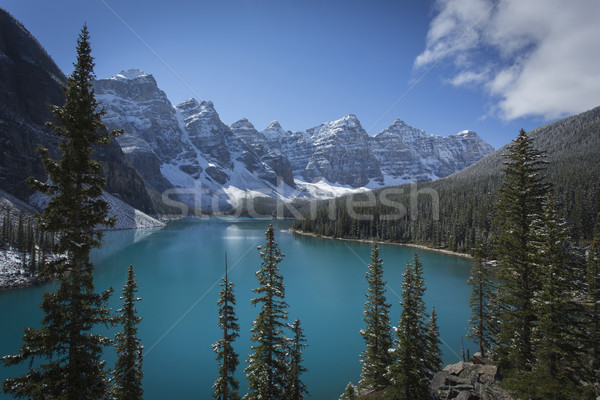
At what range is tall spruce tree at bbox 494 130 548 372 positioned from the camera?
1198 cm

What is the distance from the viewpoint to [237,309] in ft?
112

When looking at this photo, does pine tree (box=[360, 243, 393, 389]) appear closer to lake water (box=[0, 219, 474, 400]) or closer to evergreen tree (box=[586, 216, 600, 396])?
lake water (box=[0, 219, 474, 400])

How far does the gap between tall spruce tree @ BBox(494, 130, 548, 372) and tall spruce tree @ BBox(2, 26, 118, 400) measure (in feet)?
51.3

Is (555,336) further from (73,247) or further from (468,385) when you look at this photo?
(73,247)

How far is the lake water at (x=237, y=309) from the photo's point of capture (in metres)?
21.7

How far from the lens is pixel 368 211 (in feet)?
368

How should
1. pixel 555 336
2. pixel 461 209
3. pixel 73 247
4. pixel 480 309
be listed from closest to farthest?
pixel 73 247 < pixel 555 336 < pixel 480 309 < pixel 461 209

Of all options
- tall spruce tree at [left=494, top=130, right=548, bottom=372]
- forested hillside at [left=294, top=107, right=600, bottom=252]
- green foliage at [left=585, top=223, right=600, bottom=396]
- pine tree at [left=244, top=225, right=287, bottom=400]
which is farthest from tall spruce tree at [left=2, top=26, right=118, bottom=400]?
forested hillside at [left=294, top=107, right=600, bottom=252]

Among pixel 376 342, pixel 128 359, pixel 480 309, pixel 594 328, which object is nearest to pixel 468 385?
pixel 594 328

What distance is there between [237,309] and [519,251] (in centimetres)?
3000

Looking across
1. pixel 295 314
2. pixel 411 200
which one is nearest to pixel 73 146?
pixel 295 314

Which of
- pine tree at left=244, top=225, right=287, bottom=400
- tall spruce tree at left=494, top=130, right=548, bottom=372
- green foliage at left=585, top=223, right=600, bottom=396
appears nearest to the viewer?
green foliage at left=585, top=223, right=600, bottom=396

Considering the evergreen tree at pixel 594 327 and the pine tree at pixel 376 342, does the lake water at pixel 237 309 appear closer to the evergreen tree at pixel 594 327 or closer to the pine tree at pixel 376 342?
the pine tree at pixel 376 342

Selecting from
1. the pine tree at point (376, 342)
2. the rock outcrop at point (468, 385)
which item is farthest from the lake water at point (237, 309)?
the rock outcrop at point (468, 385)
